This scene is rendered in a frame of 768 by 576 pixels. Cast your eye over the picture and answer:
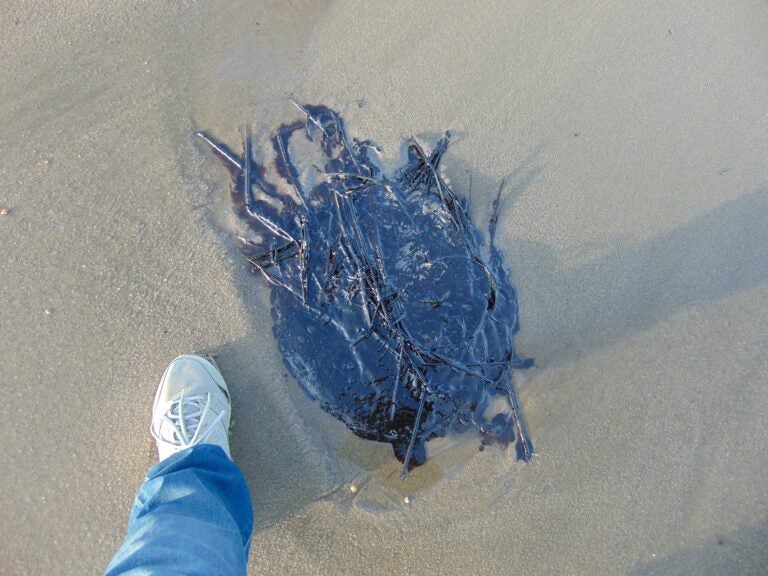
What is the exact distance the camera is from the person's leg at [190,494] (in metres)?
1.82

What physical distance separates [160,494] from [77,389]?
0.78 m

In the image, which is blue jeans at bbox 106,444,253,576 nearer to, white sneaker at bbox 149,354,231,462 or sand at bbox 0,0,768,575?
white sneaker at bbox 149,354,231,462

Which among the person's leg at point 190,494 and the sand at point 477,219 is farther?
the sand at point 477,219

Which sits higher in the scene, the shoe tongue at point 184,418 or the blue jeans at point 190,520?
the shoe tongue at point 184,418

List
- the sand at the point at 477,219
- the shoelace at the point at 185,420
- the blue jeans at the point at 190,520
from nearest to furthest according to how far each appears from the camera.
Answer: the blue jeans at the point at 190,520 → the shoelace at the point at 185,420 → the sand at the point at 477,219

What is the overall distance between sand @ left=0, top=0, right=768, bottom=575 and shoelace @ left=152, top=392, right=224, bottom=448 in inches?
7.1

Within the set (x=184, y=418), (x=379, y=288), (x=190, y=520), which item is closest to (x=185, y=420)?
(x=184, y=418)

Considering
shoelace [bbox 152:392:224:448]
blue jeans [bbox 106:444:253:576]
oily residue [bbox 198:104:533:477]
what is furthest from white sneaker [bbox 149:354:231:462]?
oily residue [bbox 198:104:533:477]

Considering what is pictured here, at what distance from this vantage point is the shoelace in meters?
2.30

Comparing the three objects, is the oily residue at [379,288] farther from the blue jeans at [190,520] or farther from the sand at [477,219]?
the blue jeans at [190,520]

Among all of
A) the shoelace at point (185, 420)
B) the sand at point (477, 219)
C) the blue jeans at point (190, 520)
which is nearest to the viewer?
the blue jeans at point (190, 520)

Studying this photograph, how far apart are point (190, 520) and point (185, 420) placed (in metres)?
0.51

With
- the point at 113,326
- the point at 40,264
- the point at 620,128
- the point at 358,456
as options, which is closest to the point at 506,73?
the point at 620,128

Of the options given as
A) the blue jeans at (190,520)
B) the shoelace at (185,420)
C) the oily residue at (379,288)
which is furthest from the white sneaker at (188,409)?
the oily residue at (379,288)
